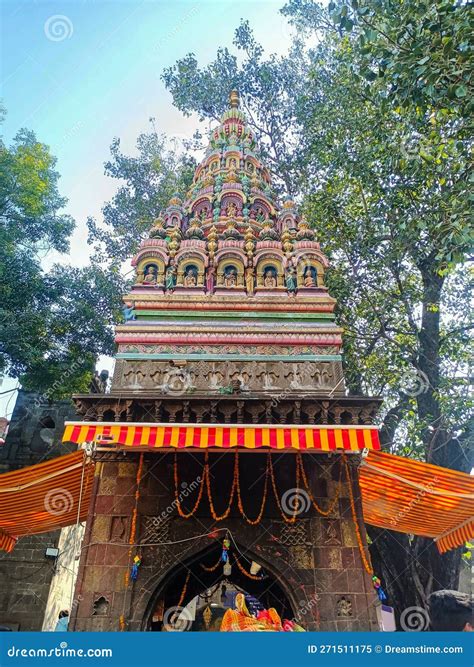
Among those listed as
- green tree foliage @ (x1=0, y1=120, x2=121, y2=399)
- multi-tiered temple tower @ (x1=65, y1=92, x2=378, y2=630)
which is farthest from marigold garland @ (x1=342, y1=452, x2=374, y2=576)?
green tree foliage @ (x1=0, y1=120, x2=121, y2=399)

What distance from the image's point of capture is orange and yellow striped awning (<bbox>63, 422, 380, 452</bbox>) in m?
6.01

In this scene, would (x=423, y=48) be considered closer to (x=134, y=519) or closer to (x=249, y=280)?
(x=249, y=280)

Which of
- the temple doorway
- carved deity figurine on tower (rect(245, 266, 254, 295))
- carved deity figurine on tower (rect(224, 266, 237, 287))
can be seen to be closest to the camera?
the temple doorway

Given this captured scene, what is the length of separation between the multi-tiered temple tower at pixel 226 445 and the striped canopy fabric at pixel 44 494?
0.46 m

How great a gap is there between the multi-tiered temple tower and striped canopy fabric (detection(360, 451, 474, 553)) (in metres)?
0.54

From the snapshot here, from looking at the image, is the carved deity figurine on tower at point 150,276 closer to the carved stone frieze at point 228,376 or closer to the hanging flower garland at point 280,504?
the carved stone frieze at point 228,376

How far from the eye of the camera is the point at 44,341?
15180 millimetres

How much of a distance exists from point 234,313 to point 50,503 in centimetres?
422

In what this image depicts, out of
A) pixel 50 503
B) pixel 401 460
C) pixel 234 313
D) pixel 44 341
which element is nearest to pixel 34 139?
pixel 44 341

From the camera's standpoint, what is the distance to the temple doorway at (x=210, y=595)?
26.6ft

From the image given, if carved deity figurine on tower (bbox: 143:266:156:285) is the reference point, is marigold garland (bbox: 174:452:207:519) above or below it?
below

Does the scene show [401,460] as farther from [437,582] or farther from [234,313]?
[437,582]

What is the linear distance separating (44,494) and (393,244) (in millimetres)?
8913

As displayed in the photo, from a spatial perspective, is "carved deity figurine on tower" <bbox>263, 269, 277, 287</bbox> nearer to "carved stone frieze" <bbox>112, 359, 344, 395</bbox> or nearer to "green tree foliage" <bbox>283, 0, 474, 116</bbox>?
"carved stone frieze" <bbox>112, 359, 344, 395</bbox>
